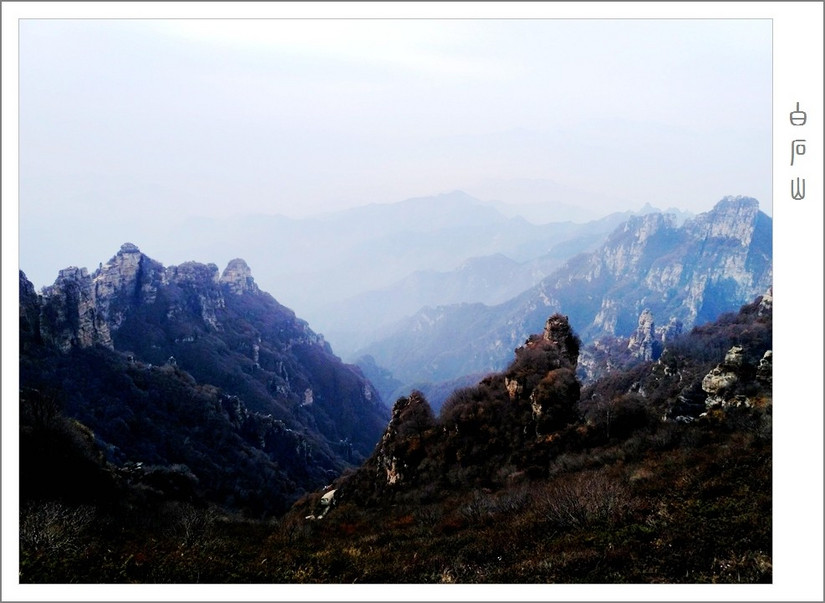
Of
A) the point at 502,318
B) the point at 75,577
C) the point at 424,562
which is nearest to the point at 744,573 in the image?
the point at 424,562

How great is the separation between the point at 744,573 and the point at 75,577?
10.8 metres

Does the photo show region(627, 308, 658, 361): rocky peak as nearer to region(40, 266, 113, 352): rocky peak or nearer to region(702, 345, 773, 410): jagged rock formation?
region(702, 345, 773, 410): jagged rock formation

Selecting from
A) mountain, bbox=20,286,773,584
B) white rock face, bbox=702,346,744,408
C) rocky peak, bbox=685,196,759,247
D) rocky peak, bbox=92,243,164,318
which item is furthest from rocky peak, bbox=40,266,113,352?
rocky peak, bbox=685,196,759,247

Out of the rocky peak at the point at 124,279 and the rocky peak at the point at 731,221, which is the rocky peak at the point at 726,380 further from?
the rocky peak at the point at 731,221

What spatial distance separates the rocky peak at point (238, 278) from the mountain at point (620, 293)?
214ft

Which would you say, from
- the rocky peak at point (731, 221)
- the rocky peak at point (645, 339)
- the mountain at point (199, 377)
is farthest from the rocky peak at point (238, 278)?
the rocky peak at point (731, 221)

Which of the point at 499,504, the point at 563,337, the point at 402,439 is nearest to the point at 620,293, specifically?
the point at 563,337

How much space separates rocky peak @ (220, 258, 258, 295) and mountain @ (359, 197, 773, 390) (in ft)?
214

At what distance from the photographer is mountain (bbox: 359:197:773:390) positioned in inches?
5989

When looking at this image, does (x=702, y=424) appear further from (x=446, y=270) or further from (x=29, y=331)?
(x=446, y=270)

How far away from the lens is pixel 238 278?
12812 centimetres

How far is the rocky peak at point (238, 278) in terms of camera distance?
126m

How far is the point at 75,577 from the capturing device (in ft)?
26.7

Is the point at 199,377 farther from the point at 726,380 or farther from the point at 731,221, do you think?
the point at 731,221
